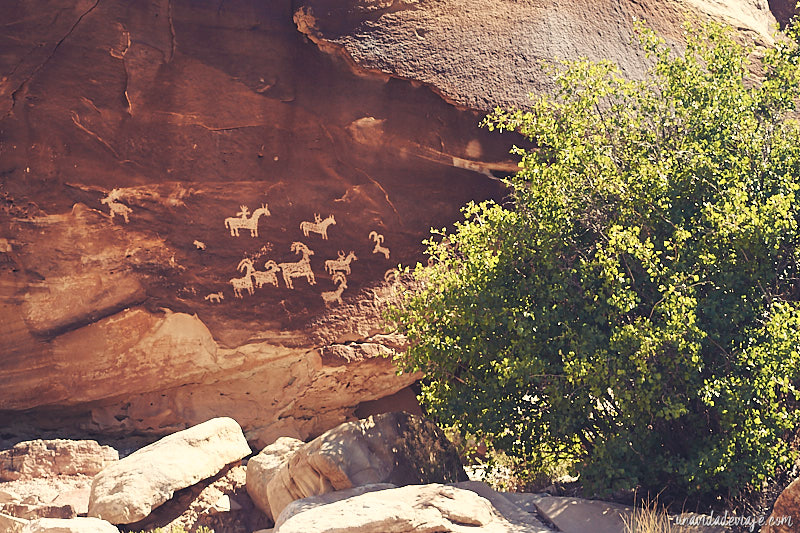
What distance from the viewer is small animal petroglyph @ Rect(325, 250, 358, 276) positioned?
8.87m

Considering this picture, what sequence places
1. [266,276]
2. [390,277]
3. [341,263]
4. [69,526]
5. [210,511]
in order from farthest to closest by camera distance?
[390,277], [341,263], [266,276], [210,511], [69,526]

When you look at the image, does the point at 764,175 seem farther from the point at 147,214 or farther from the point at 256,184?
the point at 147,214

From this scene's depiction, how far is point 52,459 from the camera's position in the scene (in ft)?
25.7

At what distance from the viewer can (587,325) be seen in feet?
18.5

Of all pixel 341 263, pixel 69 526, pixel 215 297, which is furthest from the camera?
pixel 341 263

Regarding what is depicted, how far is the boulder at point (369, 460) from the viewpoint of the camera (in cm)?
610

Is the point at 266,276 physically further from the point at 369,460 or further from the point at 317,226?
the point at 369,460

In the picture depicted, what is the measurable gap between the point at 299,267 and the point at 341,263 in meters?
0.46

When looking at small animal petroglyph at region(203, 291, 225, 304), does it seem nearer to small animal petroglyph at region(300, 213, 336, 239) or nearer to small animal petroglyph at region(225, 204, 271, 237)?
small animal petroglyph at region(225, 204, 271, 237)

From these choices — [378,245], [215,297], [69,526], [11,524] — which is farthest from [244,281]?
[69,526]

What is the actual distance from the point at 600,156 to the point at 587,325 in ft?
4.18

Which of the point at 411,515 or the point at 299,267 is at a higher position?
the point at 411,515

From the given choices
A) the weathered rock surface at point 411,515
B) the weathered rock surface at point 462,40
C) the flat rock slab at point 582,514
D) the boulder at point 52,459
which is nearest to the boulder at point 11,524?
the boulder at point 52,459

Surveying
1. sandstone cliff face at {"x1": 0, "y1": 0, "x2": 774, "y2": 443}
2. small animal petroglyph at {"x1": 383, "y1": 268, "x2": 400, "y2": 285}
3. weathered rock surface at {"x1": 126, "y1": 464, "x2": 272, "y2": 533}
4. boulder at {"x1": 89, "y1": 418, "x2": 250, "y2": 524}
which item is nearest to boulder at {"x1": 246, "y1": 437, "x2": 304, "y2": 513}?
weathered rock surface at {"x1": 126, "y1": 464, "x2": 272, "y2": 533}
